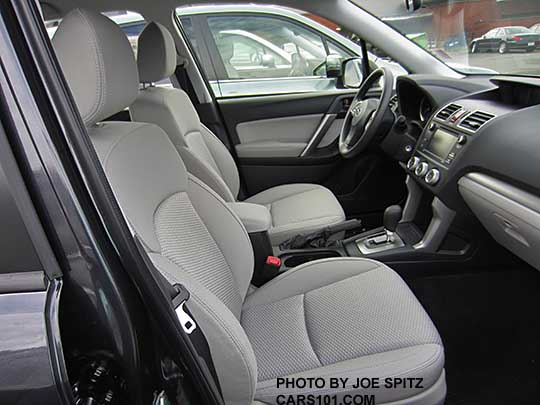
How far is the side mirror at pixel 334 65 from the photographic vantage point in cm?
261

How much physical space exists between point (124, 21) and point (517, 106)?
1.75 meters

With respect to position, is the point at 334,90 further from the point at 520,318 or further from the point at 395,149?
the point at 520,318

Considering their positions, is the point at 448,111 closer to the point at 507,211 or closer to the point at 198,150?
the point at 507,211

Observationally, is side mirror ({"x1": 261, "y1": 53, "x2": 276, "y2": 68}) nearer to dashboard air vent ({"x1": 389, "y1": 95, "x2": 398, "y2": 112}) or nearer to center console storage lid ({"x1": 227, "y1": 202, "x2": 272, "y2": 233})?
dashboard air vent ({"x1": 389, "y1": 95, "x2": 398, "y2": 112})

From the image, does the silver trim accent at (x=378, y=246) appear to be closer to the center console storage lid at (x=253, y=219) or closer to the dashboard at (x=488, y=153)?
the dashboard at (x=488, y=153)

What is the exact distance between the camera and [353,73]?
2.60 m

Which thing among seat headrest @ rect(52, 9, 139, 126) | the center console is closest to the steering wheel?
the center console

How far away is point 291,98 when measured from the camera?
9.26ft

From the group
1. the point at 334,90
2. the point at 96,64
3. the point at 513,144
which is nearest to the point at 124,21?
the point at 334,90

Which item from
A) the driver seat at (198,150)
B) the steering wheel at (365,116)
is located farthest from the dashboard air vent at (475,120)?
the driver seat at (198,150)

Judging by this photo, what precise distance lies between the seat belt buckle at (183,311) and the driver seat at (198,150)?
39.8 inches

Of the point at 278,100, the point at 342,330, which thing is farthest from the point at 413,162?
the point at 278,100

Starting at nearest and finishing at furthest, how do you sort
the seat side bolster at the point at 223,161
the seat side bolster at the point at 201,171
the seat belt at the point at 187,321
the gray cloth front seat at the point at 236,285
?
the seat belt at the point at 187,321 → the gray cloth front seat at the point at 236,285 → the seat side bolster at the point at 201,171 → the seat side bolster at the point at 223,161

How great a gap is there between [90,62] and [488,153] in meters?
1.08
